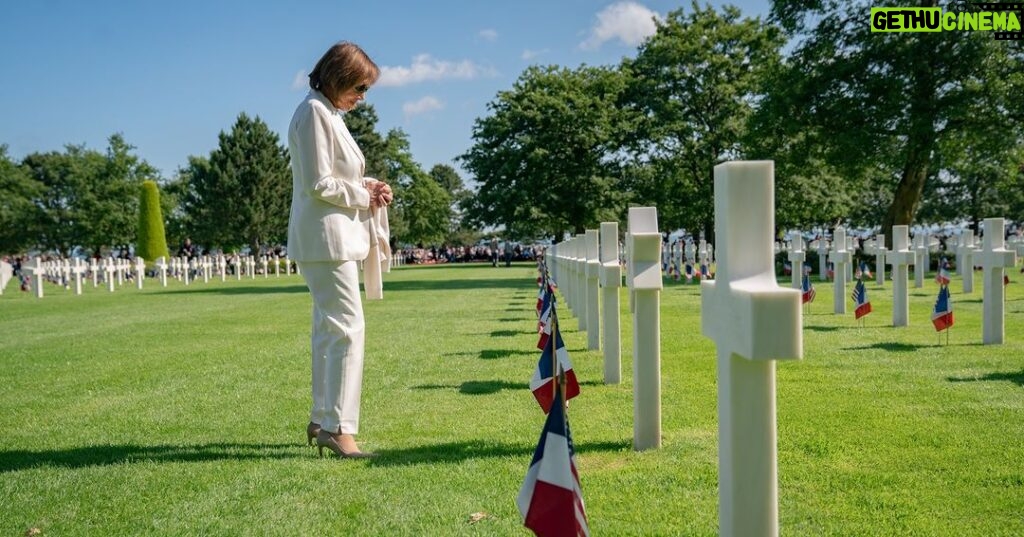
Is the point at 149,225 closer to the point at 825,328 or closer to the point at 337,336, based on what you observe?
the point at 825,328

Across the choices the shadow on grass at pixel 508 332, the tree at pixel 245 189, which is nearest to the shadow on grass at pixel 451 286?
the shadow on grass at pixel 508 332

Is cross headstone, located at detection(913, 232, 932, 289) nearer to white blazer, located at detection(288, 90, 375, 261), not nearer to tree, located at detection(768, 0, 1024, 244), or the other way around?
tree, located at detection(768, 0, 1024, 244)

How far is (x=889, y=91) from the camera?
1000 inches

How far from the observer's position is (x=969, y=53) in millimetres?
24188

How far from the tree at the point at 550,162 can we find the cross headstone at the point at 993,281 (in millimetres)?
28821

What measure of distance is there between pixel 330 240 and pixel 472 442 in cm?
160

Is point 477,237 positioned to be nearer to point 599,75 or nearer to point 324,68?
point 599,75

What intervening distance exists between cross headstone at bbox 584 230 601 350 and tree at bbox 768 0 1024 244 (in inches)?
743

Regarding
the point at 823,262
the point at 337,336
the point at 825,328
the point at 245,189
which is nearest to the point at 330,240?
the point at 337,336

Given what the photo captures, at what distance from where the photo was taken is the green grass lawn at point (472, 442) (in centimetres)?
394

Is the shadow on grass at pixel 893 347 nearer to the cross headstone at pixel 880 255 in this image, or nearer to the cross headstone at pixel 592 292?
the cross headstone at pixel 592 292

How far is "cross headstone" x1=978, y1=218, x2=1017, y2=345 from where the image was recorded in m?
9.28

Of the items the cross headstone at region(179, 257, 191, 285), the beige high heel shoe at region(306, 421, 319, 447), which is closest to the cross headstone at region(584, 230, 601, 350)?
the beige high heel shoe at region(306, 421, 319, 447)

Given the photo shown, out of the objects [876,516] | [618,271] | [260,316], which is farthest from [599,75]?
[876,516]
